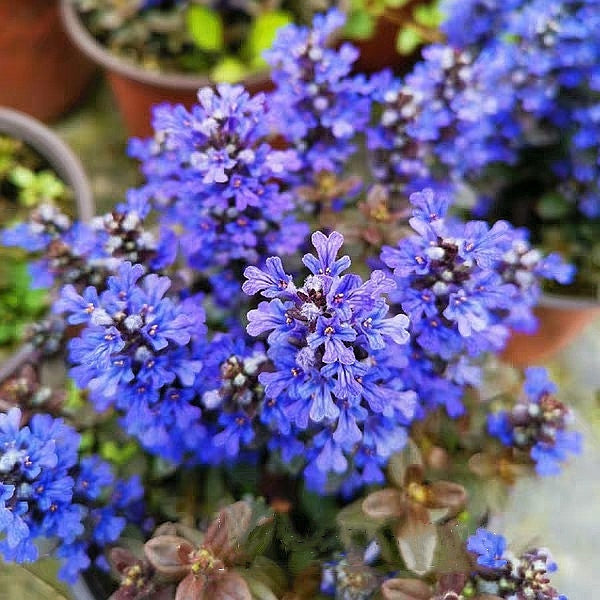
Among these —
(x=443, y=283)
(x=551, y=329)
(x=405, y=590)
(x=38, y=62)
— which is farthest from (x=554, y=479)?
(x=38, y=62)

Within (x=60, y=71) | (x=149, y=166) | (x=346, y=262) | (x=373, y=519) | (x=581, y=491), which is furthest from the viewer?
(x=60, y=71)

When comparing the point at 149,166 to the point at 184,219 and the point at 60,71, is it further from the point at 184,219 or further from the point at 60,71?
the point at 60,71

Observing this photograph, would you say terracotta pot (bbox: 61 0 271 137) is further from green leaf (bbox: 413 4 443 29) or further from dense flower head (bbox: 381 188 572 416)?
dense flower head (bbox: 381 188 572 416)

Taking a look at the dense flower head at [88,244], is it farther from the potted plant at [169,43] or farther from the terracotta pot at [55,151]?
the potted plant at [169,43]

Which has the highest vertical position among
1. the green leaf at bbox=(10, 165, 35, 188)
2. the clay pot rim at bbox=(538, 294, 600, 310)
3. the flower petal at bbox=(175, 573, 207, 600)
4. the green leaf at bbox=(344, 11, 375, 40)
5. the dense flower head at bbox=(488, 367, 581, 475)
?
the green leaf at bbox=(344, 11, 375, 40)

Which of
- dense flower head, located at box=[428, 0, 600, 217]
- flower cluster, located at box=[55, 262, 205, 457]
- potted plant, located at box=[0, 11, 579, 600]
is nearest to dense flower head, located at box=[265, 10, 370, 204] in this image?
potted plant, located at box=[0, 11, 579, 600]

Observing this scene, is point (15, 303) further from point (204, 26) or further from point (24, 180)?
point (204, 26)

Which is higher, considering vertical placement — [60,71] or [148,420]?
[60,71]

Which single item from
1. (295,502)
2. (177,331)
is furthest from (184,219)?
(295,502)
